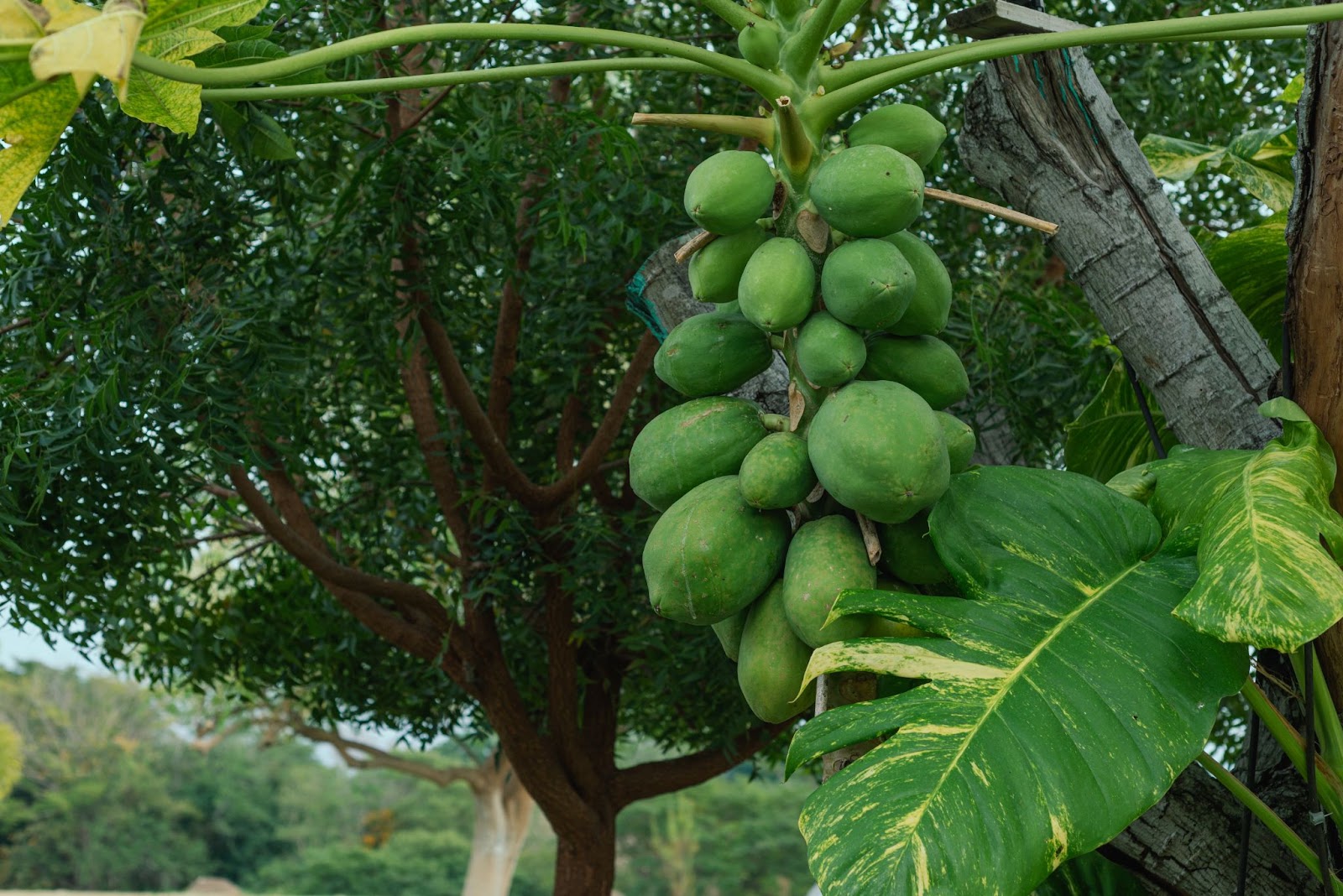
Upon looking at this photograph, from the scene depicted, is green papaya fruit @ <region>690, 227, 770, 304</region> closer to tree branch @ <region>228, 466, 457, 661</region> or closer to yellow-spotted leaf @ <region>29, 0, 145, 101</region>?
yellow-spotted leaf @ <region>29, 0, 145, 101</region>

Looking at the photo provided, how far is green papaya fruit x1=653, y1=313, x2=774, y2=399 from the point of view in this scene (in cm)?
113

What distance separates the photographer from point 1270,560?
0.95 meters

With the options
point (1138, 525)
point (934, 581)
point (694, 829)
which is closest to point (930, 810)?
point (934, 581)

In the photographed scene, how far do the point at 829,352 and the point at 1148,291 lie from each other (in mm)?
666

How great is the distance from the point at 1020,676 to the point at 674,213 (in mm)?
2225

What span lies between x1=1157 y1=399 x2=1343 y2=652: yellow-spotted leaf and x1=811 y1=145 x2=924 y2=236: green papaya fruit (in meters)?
0.40

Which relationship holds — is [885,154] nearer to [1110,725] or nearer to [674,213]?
[1110,725]

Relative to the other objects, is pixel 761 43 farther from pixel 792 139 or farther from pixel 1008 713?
pixel 1008 713

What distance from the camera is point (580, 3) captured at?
280 cm

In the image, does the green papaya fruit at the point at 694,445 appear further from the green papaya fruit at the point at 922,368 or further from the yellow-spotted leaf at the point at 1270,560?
the yellow-spotted leaf at the point at 1270,560

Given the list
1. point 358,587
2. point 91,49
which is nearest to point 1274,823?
point 91,49

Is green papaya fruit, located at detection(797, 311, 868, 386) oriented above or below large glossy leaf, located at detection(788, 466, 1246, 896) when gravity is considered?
above

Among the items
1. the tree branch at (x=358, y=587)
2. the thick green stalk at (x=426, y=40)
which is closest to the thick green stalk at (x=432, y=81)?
the thick green stalk at (x=426, y=40)

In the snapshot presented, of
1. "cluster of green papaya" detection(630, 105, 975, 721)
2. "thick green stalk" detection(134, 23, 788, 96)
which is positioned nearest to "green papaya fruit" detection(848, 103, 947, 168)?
"cluster of green papaya" detection(630, 105, 975, 721)
